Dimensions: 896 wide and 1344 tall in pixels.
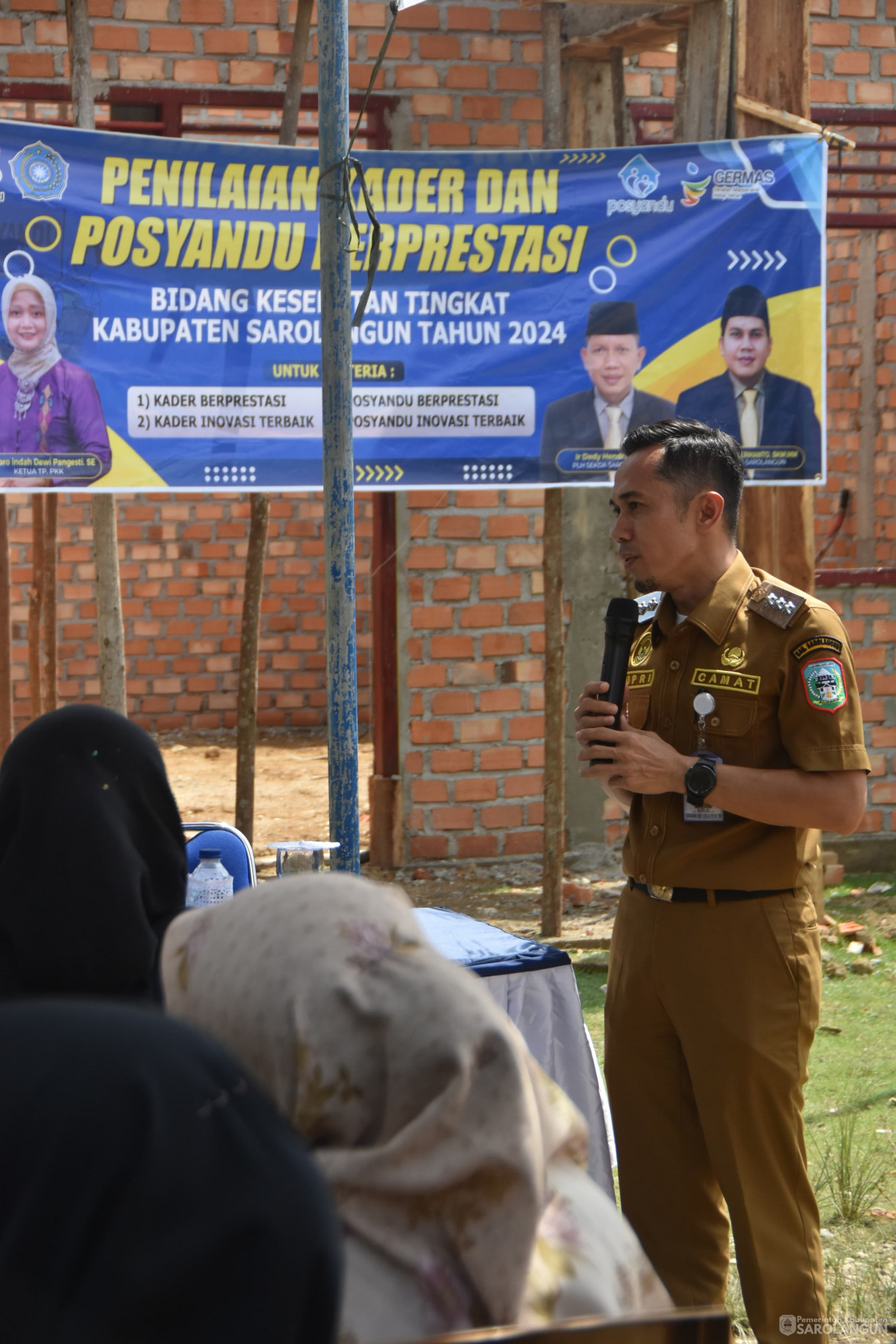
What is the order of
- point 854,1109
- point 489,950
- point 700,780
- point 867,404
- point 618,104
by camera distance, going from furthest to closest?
1. point 867,404
2. point 618,104
3. point 854,1109
4. point 489,950
5. point 700,780

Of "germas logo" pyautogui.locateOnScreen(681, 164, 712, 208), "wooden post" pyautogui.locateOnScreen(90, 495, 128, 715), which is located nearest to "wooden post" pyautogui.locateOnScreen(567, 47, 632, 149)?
"germas logo" pyautogui.locateOnScreen(681, 164, 712, 208)

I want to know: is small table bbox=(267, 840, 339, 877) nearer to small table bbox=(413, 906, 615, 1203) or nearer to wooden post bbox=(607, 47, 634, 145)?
small table bbox=(413, 906, 615, 1203)

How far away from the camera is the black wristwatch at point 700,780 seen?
6.89 ft

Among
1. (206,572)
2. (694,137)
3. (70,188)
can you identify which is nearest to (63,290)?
(70,188)

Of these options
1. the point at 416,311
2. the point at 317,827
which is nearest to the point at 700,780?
the point at 416,311

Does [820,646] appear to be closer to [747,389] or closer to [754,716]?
[754,716]

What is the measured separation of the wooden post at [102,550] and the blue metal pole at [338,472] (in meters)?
1.32

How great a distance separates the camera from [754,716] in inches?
86.0

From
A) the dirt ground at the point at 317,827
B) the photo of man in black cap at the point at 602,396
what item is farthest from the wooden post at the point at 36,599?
the photo of man in black cap at the point at 602,396

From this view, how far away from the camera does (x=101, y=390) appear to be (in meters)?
3.95

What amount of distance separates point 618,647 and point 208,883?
98 cm

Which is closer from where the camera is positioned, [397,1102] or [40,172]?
[397,1102]

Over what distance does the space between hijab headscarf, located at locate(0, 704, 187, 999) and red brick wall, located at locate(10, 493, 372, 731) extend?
Answer: 7.67 metres

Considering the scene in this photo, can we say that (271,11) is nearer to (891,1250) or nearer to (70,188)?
(70,188)
